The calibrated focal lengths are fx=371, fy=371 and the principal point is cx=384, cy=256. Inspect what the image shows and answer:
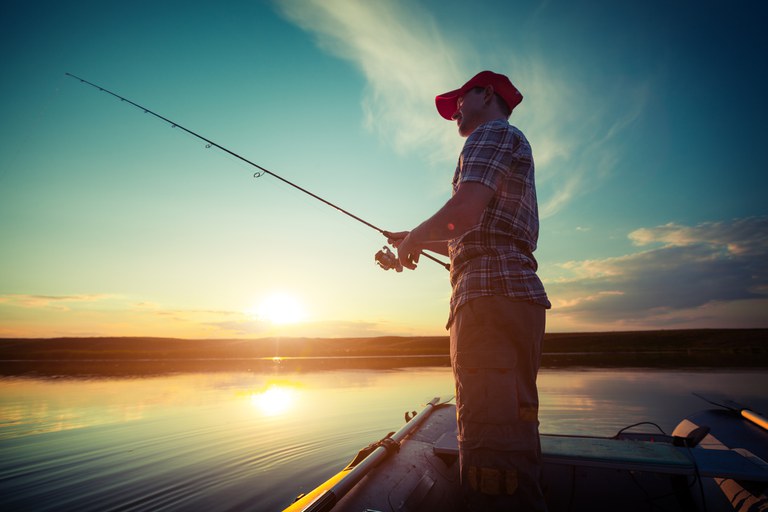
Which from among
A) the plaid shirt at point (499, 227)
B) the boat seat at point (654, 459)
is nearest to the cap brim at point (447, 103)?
the plaid shirt at point (499, 227)

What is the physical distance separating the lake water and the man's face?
5.60 metres

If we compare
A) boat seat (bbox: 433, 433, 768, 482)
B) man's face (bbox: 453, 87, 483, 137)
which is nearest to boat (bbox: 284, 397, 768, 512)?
boat seat (bbox: 433, 433, 768, 482)

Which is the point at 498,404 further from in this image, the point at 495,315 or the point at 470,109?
the point at 470,109

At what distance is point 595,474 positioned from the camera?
390 cm

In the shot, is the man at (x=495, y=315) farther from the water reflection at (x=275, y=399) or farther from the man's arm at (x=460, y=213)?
the water reflection at (x=275, y=399)

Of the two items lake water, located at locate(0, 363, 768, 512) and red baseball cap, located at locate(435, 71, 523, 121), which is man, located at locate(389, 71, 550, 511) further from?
lake water, located at locate(0, 363, 768, 512)

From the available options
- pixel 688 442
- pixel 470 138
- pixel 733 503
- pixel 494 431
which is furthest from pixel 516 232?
pixel 688 442

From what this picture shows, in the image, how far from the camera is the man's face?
2400mm

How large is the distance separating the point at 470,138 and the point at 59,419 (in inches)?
557

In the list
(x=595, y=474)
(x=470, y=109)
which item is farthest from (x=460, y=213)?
(x=595, y=474)

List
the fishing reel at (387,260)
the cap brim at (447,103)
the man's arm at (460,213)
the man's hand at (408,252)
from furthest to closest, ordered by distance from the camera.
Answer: the fishing reel at (387,260)
the cap brim at (447,103)
the man's hand at (408,252)
the man's arm at (460,213)

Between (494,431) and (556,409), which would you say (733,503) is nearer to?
(494,431)

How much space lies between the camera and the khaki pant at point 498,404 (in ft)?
5.79

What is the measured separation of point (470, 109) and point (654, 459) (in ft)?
9.13
